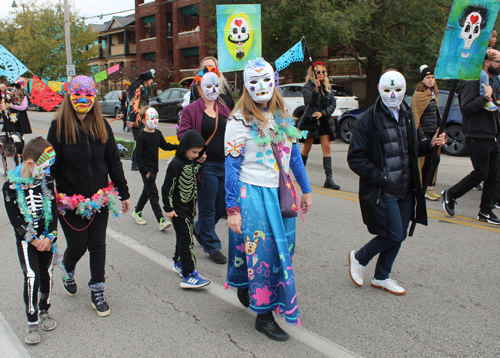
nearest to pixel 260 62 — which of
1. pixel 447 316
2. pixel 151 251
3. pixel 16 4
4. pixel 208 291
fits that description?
pixel 208 291

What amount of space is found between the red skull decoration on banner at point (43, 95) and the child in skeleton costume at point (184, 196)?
1.94m

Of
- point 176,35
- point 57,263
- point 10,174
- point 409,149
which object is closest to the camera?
point 10,174

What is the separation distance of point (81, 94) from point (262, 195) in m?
1.60

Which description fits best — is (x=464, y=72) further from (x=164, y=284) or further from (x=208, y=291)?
(x=164, y=284)

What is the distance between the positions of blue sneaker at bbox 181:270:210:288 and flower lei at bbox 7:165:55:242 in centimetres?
132

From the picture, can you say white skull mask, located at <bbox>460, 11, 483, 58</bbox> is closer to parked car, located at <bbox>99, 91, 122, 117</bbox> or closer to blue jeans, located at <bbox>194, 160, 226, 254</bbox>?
blue jeans, located at <bbox>194, 160, 226, 254</bbox>

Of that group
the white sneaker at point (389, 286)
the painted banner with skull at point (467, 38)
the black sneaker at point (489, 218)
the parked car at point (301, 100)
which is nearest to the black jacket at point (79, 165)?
the white sneaker at point (389, 286)

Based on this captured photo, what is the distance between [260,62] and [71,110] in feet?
4.94

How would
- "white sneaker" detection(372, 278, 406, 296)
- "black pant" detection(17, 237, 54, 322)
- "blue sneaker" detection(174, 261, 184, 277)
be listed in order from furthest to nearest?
"blue sneaker" detection(174, 261, 184, 277)
"white sneaker" detection(372, 278, 406, 296)
"black pant" detection(17, 237, 54, 322)

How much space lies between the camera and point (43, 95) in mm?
5000

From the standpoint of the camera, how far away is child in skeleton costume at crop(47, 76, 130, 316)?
132 inches

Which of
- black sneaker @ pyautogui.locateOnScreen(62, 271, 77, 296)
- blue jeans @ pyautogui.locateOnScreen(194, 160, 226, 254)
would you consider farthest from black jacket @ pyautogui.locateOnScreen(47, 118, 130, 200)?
blue jeans @ pyautogui.locateOnScreen(194, 160, 226, 254)

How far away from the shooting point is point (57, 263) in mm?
3393

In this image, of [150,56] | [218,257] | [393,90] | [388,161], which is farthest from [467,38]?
[150,56]
